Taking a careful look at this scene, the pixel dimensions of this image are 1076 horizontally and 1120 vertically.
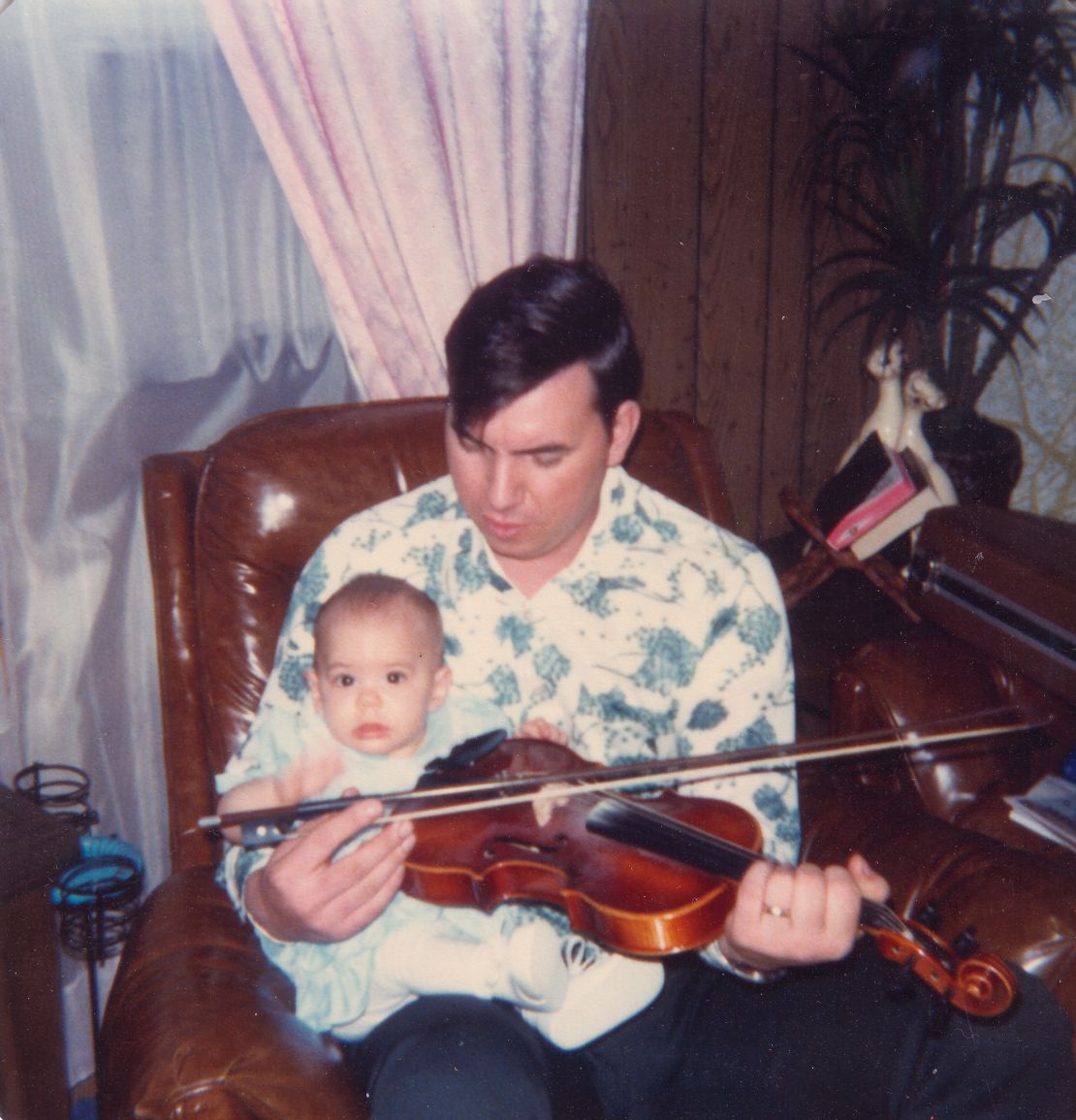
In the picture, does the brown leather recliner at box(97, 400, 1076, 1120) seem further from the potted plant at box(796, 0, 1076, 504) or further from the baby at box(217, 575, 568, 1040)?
the potted plant at box(796, 0, 1076, 504)

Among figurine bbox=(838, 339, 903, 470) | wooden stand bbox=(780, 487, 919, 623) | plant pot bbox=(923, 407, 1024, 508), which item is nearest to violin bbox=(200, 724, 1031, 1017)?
wooden stand bbox=(780, 487, 919, 623)

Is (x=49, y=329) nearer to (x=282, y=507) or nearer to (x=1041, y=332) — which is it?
(x=282, y=507)

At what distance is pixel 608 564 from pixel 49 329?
3.20ft

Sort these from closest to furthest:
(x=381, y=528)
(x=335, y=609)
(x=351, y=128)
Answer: (x=335, y=609) → (x=381, y=528) → (x=351, y=128)

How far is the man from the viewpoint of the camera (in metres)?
1.07

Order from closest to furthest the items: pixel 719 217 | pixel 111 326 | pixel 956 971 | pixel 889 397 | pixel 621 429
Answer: pixel 956 971, pixel 621 429, pixel 111 326, pixel 889 397, pixel 719 217

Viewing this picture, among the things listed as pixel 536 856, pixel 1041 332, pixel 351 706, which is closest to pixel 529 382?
pixel 351 706

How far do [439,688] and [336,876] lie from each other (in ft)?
1.13

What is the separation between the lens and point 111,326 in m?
1.70

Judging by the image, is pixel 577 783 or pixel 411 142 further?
pixel 411 142

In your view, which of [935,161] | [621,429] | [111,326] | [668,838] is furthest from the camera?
[935,161]

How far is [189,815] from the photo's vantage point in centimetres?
149

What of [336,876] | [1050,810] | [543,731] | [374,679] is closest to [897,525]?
[1050,810]

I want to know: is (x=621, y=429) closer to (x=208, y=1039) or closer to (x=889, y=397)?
(x=208, y=1039)
